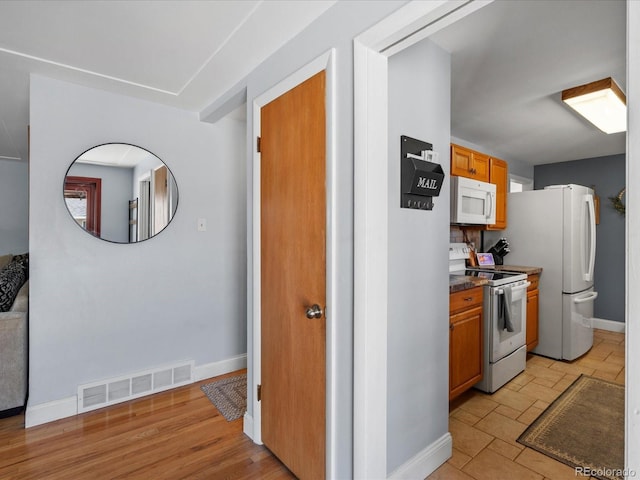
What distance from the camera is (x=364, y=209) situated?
138 centimetres

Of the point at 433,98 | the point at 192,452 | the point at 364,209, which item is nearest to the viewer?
the point at 364,209

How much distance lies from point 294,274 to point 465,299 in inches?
53.7

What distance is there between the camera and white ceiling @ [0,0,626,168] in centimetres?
156

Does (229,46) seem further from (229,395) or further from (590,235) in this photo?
(590,235)

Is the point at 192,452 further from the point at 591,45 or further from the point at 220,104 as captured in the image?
the point at 591,45

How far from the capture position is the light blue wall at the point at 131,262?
2250 millimetres

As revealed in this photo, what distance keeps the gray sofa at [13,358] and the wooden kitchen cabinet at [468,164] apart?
3433 millimetres

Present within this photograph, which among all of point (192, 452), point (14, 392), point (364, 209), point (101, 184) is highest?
point (101, 184)

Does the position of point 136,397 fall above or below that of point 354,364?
below

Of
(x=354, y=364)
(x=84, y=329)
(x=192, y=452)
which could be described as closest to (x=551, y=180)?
(x=354, y=364)

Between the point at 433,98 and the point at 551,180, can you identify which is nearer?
the point at 433,98

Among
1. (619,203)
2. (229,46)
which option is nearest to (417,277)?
(229,46)

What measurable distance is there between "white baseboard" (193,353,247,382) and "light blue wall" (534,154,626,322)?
4667 mm

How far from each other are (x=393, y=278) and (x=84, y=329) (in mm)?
2175
